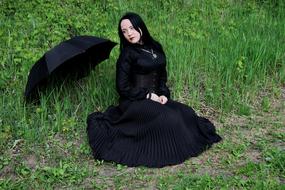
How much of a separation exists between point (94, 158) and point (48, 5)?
368cm

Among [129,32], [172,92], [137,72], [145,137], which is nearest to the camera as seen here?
[145,137]

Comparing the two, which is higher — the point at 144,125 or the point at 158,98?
the point at 158,98

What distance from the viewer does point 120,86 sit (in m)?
A: 4.74

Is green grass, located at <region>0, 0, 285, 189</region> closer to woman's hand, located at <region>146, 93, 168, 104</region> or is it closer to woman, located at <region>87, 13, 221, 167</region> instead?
woman, located at <region>87, 13, 221, 167</region>

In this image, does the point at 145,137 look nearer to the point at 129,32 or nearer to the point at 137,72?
the point at 137,72

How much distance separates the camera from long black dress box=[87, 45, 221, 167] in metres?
4.45

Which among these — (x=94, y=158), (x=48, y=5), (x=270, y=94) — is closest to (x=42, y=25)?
(x=48, y=5)

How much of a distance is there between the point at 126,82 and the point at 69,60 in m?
0.65

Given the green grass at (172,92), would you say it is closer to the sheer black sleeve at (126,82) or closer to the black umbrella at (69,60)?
the black umbrella at (69,60)

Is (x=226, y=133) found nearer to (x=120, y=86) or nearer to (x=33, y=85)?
(x=120, y=86)

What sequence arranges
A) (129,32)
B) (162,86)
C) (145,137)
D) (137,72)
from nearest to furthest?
(145,137), (129,32), (137,72), (162,86)

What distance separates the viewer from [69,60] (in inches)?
191

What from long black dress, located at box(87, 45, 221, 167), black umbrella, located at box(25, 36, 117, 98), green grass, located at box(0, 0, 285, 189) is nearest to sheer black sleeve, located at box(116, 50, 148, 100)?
long black dress, located at box(87, 45, 221, 167)

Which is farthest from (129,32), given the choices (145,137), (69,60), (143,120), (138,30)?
(145,137)
